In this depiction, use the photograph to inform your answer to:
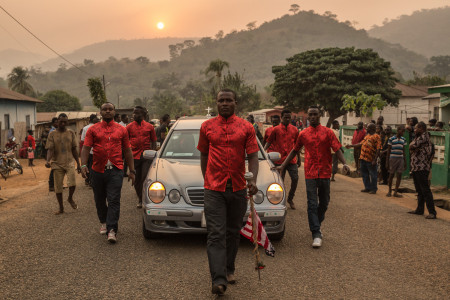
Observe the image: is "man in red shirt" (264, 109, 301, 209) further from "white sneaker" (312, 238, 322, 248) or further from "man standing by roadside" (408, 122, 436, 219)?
"white sneaker" (312, 238, 322, 248)

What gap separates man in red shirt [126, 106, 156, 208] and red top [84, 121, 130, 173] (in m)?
2.01

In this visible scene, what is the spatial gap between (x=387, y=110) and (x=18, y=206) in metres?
47.0

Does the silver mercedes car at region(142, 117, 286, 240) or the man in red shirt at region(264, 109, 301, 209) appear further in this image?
the man in red shirt at region(264, 109, 301, 209)

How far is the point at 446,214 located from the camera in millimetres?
9062

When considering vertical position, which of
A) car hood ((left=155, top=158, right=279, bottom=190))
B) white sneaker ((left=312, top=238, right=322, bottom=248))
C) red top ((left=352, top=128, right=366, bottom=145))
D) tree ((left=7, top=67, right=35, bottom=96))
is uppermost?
tree ((left=7, top=67, right=35, bottom=96))

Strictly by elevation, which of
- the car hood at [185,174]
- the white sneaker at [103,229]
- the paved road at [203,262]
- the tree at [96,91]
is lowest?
the paved road at [203,262]

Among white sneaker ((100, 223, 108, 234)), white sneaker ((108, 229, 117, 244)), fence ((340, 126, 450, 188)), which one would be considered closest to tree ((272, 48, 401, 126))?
fence ((340, 126, 450, 188))

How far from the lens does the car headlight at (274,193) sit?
593 cm

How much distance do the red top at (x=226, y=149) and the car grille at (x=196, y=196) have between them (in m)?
1.45

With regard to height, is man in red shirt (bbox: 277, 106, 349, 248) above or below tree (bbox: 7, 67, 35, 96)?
below

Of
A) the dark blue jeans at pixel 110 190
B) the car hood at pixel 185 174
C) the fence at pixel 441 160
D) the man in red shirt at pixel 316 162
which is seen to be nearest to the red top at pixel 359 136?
the fence at pixel 441 160

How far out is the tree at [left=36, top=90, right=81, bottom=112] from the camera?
7638cm

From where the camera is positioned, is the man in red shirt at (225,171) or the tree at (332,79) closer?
the man in red shirt at (225,171)

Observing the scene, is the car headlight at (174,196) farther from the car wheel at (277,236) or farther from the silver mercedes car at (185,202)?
the car wheel at (277,236)
